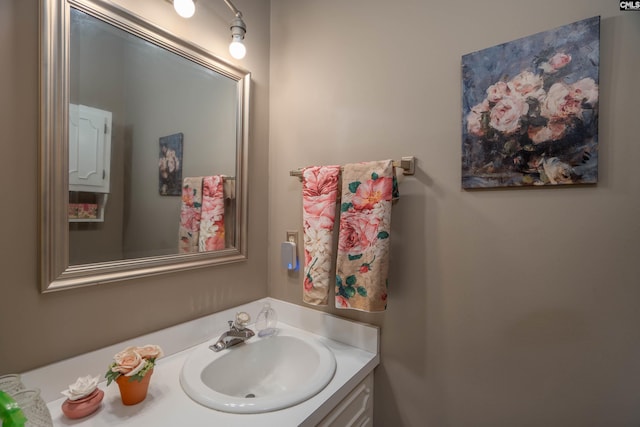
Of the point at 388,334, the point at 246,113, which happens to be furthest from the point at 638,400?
the point at 246,113

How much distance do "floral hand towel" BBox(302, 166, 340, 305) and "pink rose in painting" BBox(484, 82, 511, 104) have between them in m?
0.55

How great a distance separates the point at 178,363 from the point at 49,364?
0.35 m

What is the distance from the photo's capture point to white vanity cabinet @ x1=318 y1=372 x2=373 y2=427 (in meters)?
0.87

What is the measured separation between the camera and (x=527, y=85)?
2.64ft

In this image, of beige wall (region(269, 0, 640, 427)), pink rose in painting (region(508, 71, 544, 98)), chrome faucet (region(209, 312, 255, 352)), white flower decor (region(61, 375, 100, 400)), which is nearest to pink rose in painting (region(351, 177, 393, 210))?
beige wall (region(269, 0, 640, 427))

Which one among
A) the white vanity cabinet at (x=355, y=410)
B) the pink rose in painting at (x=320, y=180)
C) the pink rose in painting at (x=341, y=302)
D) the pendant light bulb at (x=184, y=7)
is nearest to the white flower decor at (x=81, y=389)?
the white vanity cabinet at (x=355, y=410)

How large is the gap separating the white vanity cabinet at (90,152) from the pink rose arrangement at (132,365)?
435 mm

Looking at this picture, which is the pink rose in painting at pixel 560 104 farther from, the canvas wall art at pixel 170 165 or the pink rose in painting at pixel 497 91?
the canvas wall art at pixel 170 165

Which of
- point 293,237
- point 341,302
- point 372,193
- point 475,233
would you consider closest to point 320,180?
point 372,193

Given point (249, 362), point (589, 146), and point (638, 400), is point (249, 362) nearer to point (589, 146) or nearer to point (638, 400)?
point (638, 400)

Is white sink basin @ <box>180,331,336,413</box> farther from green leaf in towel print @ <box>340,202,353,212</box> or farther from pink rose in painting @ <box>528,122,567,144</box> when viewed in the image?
pink rose in painting @ <box>528,122,567,144</box>

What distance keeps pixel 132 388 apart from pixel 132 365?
0.23 feet

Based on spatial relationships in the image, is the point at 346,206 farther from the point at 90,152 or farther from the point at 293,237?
the point at 90,152

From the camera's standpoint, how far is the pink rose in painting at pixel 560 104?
745 millimetres
